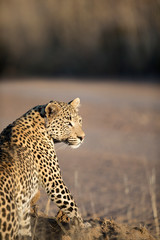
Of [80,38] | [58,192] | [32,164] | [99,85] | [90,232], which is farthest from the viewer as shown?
[80,38]

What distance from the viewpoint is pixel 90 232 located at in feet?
17.5

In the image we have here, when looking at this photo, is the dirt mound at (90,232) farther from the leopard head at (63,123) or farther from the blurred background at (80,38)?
the blurred background at (80,38)

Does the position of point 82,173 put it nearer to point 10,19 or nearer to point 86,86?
point 86,86

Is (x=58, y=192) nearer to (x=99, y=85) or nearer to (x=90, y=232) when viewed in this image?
(x=90, y=232)

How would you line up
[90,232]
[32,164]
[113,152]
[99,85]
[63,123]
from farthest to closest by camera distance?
[99,85] → [113,152] → [63,123] → [90,232] → [32,164]

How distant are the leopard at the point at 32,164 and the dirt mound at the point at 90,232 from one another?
17 centimetres

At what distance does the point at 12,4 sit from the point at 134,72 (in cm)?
1975

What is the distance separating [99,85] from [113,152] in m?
16.4

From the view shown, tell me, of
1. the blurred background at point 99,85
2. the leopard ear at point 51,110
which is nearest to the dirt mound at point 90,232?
the blurred background at point 99,85

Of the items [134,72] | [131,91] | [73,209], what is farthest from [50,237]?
[134,72]

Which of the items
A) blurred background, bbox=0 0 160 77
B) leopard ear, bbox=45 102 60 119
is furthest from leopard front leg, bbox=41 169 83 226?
blurred background, bbox=0 0 160 77

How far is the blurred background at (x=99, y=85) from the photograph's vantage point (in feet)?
29.1

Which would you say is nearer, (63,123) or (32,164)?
(32,164)

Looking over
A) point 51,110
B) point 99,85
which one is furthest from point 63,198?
point 99,85
